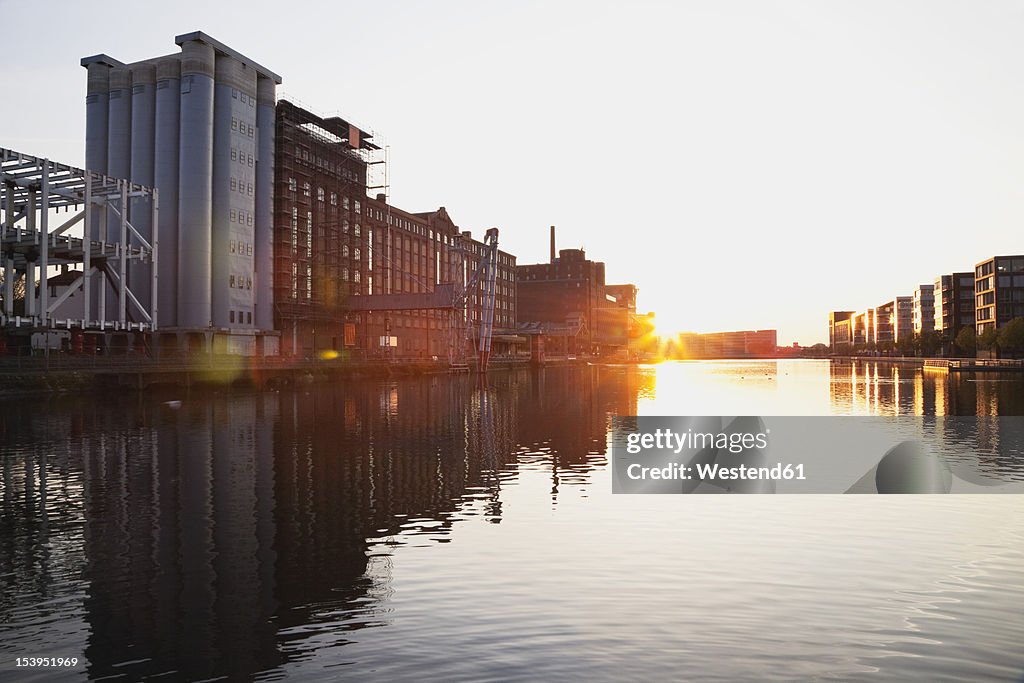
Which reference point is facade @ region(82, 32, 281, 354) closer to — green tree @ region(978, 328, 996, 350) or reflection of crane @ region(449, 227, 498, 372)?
reflection of crane @ region(449, 227, 498, 372)

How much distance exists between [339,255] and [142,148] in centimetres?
3343

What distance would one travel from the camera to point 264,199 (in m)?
98.7

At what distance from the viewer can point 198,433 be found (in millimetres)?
35281

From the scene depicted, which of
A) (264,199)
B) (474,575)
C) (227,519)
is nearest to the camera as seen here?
(474,575)

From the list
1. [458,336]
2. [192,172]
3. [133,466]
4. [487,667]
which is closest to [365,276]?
[458,336]

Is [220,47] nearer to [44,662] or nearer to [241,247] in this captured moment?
[241,247]

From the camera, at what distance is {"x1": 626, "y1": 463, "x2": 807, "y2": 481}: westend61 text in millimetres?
25109

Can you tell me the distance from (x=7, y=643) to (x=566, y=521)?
1129 centimetres

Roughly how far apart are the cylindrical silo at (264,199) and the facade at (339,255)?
3058 mm

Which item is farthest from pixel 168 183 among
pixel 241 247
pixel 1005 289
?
pixel 1005 289

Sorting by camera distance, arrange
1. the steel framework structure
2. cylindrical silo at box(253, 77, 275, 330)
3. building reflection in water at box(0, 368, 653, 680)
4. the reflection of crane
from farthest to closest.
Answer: the reflection of crane, cylindrical silo at box(253, 77, 275, 330), the steel framework structure, building reflection in water at box(0, 368, 653, 680)

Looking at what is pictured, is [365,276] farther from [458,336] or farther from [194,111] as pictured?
[194,111]

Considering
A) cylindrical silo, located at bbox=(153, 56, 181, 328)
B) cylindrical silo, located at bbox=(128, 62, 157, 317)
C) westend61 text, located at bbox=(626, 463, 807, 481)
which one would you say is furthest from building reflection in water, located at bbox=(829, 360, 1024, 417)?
cylindrical silo, located at bbox=(128, 62, 157, 317)
